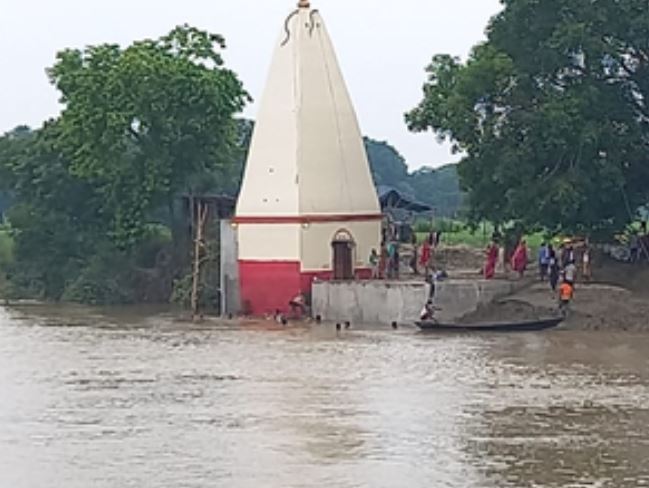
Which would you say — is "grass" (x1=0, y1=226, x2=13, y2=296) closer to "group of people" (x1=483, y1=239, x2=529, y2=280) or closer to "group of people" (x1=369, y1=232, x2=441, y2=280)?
"group of people" (x1=369, y1=232, x2=441, y2=280)

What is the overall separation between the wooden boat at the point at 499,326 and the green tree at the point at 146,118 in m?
14.6

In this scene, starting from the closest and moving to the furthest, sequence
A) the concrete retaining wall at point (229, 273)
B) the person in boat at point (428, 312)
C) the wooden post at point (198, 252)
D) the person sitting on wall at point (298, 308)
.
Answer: the person in boat at point (428, 312) → the person sitting on wall at point (298, 308) → the concrete retaining wall at point (229, 273) → the wooden post at point (198, 252)

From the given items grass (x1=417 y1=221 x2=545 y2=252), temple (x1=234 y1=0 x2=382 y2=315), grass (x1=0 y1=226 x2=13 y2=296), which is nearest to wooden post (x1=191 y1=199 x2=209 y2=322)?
temple (x1=234 y1=0 x2=382 y2=315)

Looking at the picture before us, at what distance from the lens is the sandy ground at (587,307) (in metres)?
32.0

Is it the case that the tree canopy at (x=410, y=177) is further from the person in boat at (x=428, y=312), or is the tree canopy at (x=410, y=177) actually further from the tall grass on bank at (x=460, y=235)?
the person in boat at (x=428, y=312)

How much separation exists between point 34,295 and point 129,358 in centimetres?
2162

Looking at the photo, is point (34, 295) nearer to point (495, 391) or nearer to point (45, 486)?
point (495, 391)

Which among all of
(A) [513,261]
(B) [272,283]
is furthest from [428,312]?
(B) [272,283]

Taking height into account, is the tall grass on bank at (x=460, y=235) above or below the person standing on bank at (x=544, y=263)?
above

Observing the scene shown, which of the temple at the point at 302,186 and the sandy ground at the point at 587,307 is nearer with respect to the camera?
the sandy ground at the point at 587,307

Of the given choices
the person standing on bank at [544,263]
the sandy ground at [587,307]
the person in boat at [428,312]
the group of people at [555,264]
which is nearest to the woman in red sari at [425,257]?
the group of people at [555,264]

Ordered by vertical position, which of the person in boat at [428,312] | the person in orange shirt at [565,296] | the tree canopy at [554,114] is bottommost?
the person in boat at [428,312]

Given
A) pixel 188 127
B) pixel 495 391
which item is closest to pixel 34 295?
pixel 188 127

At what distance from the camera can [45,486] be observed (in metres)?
16.0
